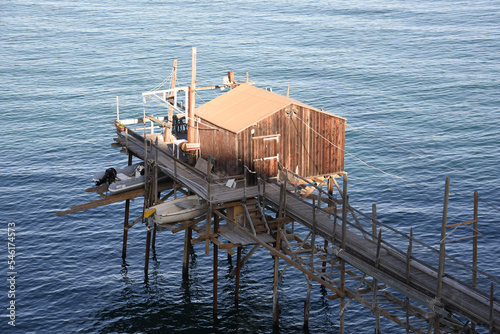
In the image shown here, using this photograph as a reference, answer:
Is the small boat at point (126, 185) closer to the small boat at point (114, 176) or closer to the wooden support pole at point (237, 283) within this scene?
the small boat at point (114, 176)

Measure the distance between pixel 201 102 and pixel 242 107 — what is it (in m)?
43.9

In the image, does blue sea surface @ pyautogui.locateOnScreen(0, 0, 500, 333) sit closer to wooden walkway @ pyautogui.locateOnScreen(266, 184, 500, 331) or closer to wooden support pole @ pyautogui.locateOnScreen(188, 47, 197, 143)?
wooden walkway @ pyautogui.locateOnScreen(266, 184, 500, 331)

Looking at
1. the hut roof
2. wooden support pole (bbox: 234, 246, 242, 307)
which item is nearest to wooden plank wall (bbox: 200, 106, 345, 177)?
the hut roof

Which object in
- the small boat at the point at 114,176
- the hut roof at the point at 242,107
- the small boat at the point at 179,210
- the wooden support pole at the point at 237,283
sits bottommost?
the wooden support pole at the point at 237,283

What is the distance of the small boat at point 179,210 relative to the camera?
4156 cm

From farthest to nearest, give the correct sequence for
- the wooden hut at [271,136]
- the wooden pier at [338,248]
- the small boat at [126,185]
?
the small boat at [126,185] → the wooden hut at [271,136] → the wooden pier at [338,248]

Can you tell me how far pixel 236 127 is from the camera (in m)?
40.3

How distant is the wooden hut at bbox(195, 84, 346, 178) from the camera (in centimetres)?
4041

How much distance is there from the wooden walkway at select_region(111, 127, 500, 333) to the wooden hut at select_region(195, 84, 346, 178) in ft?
5.26

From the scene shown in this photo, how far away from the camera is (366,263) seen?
1287 inches

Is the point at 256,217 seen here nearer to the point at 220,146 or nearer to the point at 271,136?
the point at 271,136

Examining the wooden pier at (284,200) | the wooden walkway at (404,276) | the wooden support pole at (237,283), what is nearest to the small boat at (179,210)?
the wooden pier at (284,200)

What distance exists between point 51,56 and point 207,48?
24976 millimetres

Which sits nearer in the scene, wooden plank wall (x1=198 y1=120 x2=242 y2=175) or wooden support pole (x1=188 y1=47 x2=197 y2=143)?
wooden plank wall (x1=198 y1=120 x2=242 y2=175)
